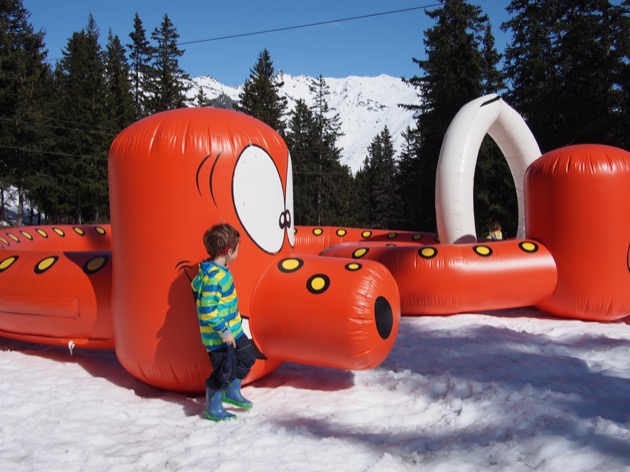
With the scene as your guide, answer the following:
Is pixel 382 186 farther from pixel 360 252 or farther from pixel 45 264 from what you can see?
pixel 45 264

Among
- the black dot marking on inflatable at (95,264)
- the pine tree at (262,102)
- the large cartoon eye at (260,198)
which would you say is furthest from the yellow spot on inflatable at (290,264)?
the pine tree at (262,102)

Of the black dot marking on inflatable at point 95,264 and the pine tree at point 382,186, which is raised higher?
the pine tree at point 382,186

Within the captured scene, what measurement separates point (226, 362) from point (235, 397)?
0.34 m

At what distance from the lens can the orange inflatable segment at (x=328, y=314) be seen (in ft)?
10.8

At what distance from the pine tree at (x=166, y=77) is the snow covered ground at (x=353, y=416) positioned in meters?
27.7

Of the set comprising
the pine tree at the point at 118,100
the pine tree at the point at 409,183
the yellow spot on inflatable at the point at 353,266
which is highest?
the pine tree at the point at 118,100

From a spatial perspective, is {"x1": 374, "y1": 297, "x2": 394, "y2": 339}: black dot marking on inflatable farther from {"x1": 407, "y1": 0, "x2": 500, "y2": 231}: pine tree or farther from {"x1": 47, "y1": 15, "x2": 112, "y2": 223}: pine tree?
{"x1": 47, "y1": 15, "x2": 112, "y2": 223}: pine tree

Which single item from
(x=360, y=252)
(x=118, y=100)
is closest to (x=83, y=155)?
(x=118, y=100)

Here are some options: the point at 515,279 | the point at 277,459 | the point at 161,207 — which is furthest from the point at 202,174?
the point at 515,279

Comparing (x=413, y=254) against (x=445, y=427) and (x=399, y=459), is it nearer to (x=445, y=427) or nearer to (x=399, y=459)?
(x=445, y=427)

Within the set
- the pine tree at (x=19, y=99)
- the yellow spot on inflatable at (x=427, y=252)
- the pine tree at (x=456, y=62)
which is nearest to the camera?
the yellow spot on inflatable at (x=427, y=252)

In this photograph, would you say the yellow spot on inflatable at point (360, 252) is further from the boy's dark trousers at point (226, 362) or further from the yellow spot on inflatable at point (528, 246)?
the boy's dark trousers at point (226, 362)

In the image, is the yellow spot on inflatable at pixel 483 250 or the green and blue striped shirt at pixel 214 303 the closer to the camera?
the green and blue striped shirt at pixel 214 303

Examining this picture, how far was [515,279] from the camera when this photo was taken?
6066mm
